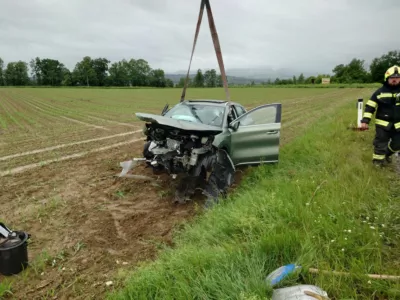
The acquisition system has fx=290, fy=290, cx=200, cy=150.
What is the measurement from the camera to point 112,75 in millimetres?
102500

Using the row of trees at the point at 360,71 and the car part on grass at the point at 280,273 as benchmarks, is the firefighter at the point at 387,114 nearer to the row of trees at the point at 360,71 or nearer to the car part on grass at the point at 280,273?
the car part on grass at the point at 280,273

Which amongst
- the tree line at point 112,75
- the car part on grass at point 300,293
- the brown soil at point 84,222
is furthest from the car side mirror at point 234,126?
the tree line at point 112,75

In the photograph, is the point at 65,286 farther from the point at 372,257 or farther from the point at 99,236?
the point at 372,257

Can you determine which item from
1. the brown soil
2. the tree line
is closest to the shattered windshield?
the brown soil

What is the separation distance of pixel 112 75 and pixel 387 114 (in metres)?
106

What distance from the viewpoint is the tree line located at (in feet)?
310

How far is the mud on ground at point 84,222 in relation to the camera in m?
2.96

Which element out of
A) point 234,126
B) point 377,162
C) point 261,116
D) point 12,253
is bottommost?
point 12,253

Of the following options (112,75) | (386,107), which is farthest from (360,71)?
(386,107)

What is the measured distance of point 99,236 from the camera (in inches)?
149

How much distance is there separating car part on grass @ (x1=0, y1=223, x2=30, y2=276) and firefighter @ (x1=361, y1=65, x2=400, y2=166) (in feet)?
18.3

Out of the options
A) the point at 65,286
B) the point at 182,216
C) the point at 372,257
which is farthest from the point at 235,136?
the point at 65,286

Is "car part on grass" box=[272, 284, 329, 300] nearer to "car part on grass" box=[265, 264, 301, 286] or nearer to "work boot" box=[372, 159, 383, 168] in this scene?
"car part on grass" box=[265, 264, 301, 286]

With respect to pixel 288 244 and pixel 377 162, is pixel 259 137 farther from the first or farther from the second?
pixel 288 244
